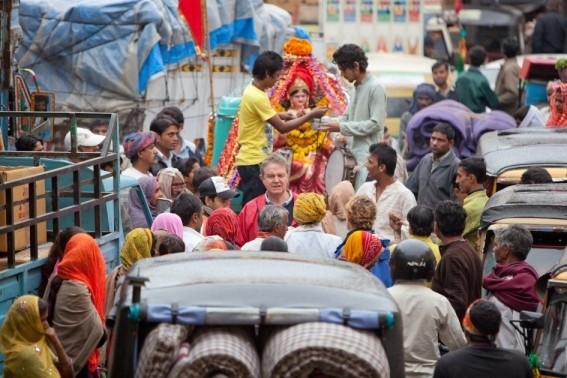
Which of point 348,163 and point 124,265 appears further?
point 348,163

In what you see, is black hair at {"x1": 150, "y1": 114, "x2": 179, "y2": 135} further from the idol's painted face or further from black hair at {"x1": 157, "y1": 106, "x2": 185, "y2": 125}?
the idol's painted face

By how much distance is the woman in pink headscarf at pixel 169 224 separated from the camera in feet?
35.0

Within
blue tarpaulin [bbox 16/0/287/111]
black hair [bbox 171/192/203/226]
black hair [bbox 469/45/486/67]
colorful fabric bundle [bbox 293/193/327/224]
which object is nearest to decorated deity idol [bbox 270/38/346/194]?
black hair [bbox 171/192/203/226]

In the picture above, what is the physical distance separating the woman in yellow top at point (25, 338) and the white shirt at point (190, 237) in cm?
213

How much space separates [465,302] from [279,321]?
330 centimetres

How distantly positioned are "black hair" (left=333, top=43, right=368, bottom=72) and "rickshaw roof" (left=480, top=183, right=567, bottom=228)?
2.34 meters

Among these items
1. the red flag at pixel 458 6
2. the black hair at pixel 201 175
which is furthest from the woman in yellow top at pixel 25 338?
the red flag at pixel 458 6

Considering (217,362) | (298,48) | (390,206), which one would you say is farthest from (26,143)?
(217,362)

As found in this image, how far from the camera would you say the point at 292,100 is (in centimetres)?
1491

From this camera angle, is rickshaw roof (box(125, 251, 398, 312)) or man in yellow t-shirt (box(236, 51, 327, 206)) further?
man in yellow t-shirt (box(236, 51, 327, 206))

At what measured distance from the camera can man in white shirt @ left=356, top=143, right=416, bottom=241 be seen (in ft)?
40.2

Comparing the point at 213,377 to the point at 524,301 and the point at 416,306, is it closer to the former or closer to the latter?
the point at 416,306

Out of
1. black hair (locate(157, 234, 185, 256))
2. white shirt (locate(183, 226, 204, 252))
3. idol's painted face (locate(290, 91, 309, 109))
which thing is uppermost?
idol's painted face (locate(290, 91, 309, 109))

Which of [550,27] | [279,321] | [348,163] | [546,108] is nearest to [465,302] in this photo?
[279,321]
